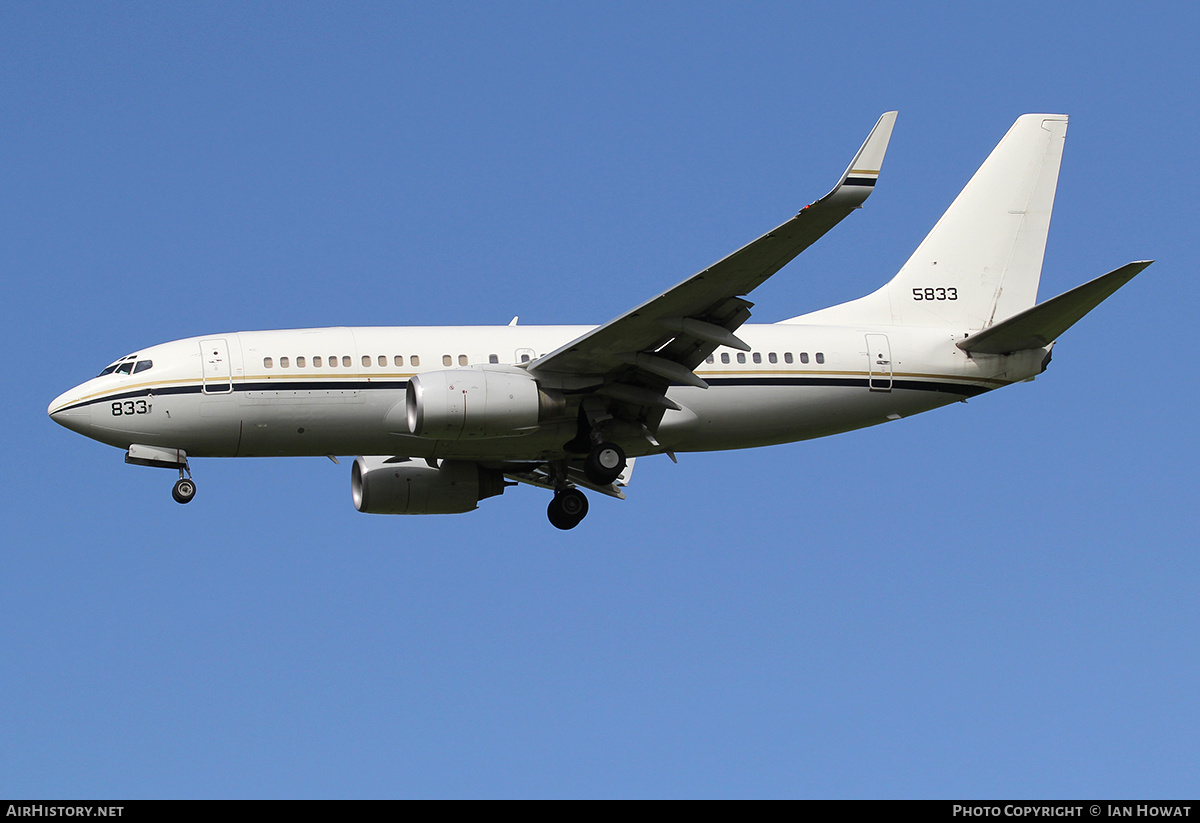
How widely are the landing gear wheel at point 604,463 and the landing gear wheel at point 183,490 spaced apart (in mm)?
8210

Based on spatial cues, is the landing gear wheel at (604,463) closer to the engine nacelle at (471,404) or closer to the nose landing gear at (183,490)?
the engine nacelle at (471,404)

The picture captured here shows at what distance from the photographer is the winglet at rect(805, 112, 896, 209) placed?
2523 cm

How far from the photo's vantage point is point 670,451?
33.7 m

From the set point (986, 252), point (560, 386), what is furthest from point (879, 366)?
point (560, 386)

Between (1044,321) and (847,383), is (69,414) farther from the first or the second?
(1044,321)

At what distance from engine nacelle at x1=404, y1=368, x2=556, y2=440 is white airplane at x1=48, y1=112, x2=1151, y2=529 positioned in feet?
0.11

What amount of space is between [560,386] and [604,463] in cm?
192

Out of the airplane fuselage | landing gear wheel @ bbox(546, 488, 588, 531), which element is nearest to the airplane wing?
the airplane fuselage

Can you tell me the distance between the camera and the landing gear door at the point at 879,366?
110 feet
